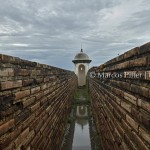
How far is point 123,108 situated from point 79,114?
9247 mm

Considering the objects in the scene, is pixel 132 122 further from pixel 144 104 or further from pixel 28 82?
pixel 28 82

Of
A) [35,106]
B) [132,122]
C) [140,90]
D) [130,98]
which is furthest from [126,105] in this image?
[35,106]

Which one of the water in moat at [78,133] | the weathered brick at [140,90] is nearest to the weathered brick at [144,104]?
the weathered brick at [140,90]

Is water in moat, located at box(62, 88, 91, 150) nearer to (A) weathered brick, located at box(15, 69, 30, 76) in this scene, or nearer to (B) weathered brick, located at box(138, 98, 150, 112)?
(A) weathered brick, located at box(15, 69, 30, 76)

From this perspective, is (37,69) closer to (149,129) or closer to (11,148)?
(11,148)

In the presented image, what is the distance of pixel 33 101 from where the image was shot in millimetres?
3404

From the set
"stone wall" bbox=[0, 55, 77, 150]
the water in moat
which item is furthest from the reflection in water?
"stone wall" bbox=[0, 55, 77, 150]

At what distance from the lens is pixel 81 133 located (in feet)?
28.5

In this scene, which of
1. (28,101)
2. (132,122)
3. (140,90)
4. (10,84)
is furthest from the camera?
(28,101)

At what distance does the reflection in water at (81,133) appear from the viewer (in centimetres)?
724

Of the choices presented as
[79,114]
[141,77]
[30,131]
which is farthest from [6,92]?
[79,114]

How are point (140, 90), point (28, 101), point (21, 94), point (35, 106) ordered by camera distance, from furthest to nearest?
point (35, 106) → point (28, 101) → point (21, 94) → point (140, 90)

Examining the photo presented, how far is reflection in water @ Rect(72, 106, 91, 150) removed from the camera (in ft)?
23.8

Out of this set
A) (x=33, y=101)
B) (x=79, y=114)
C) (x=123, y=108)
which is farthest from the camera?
(x=79, y=114)
